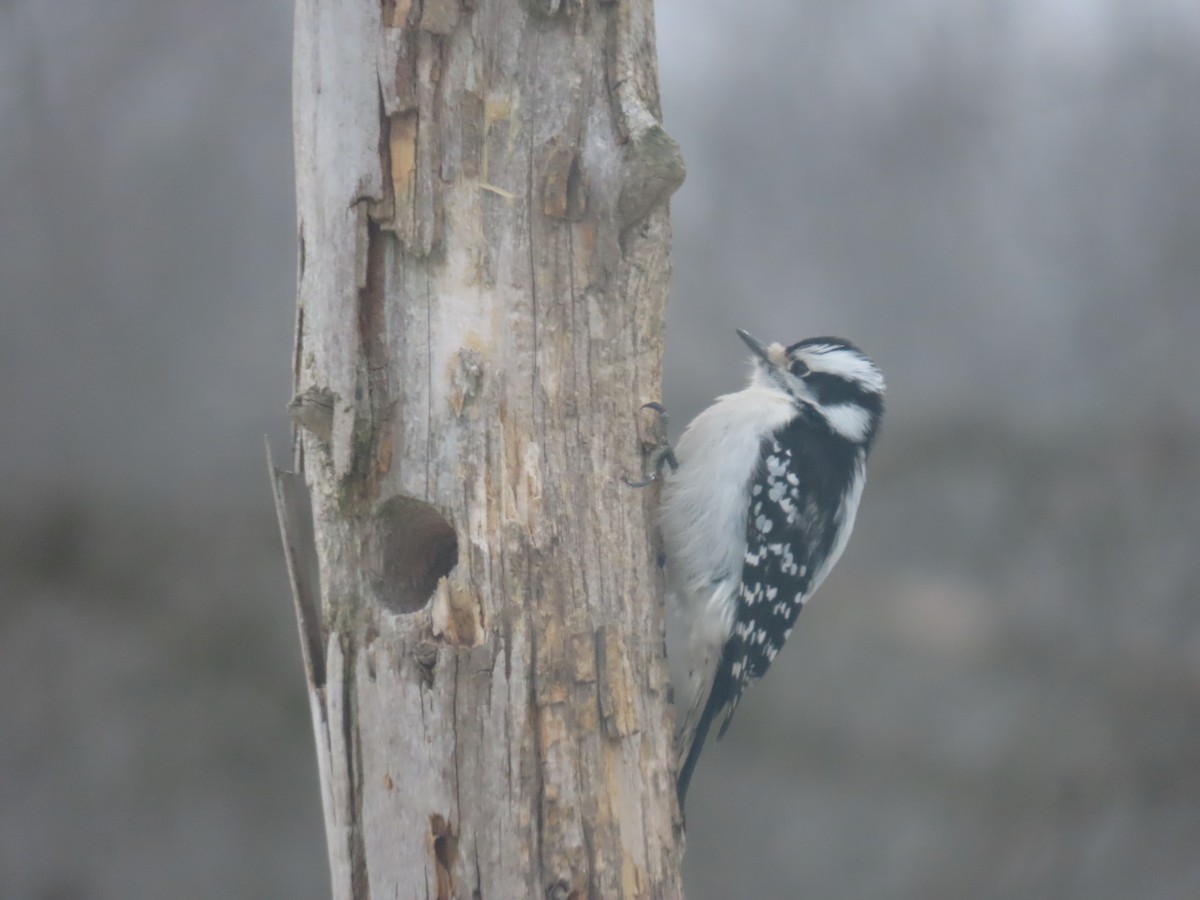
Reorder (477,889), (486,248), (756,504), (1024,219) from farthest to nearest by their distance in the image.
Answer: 1. (1024,219)
2. (756,504)
3. (486,248)
4. (477,889)

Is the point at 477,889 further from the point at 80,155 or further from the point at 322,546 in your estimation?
the point at 80,155

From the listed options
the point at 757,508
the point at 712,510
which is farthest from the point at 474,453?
the point at 757,508

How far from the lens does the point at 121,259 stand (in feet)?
16.8

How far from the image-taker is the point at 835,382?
12.4 feet

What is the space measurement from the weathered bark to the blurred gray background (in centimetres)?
293

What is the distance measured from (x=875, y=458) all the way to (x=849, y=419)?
238 centimetres

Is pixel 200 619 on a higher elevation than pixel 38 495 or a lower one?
lower

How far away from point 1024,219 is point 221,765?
5395 millimetres

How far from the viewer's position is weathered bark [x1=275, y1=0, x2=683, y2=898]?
228 cm

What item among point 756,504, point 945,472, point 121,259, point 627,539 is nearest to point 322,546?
point 627,539

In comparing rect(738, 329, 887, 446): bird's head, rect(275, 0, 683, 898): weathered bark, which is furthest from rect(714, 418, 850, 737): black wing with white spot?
rect(275, 0, 683, 898): weathered bark

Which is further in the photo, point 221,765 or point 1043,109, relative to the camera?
point 1043,109

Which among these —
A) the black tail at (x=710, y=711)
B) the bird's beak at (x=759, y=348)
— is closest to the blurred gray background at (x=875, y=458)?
the bird's beak at (x=759, y=348)

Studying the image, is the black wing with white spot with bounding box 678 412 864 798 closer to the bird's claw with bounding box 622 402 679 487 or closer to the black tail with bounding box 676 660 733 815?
the black tail with bounding box 676 660 733 815
